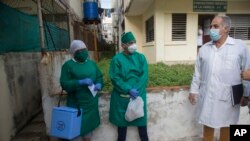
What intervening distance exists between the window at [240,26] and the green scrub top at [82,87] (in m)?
7.97

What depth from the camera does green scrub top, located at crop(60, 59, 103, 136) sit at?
3.26 metres

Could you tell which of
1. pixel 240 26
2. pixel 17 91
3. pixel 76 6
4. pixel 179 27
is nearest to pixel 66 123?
pixel 17 91

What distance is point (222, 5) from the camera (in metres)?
9.16

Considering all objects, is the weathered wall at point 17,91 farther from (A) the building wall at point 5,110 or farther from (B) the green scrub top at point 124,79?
(B) the green scrub top at point 124,79

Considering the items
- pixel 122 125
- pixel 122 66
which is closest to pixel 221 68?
pixel 122 66

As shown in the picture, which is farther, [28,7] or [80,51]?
[28,7]

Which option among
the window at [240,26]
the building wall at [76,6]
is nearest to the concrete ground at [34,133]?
the window at [240,26]

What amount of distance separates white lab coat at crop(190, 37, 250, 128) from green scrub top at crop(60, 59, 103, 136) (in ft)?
4.83

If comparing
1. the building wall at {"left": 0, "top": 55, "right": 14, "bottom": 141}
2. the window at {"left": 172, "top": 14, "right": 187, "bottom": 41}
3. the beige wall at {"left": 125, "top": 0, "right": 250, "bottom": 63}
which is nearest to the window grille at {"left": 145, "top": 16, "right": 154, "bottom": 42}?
the beige wall at {"left": 125, "top": 0, "right": 250, "bottom": 63}

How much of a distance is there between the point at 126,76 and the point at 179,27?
640 centimetres

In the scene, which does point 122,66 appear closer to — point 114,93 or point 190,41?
point 114,93

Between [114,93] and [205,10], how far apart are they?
6857mm

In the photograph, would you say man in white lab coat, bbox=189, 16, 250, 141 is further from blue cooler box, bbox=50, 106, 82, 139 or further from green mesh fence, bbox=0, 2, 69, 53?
green mesh fence, bbox=0, 2, 69, 53

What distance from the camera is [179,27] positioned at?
9.20 m
